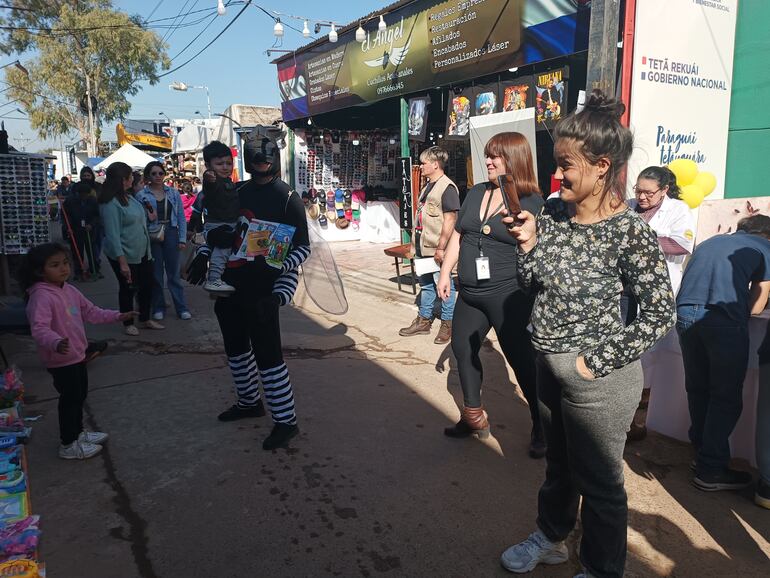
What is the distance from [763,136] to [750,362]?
446cm

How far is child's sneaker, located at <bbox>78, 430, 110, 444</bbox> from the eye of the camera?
3271 mm

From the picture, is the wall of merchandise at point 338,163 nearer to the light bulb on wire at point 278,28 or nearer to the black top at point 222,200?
the light bulb on wire at point 278,28

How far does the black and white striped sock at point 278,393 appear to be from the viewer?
3.34 metres

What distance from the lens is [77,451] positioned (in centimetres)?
319

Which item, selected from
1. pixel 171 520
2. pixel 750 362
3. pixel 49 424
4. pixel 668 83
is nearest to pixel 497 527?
pixel 171 520

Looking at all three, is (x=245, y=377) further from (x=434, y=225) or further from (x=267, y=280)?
(x=434, y=225)

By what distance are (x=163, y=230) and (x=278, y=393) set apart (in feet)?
11.6

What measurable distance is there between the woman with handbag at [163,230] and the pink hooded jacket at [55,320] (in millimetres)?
2879

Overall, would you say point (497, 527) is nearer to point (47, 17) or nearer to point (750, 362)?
point (750, 362)

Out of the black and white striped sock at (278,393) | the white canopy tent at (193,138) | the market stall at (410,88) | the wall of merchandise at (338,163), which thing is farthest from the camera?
the white canopy tent at (193,138)

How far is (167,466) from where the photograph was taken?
3119 mm

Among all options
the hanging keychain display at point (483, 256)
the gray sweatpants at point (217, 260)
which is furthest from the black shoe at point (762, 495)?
the gray sweatpants at point (217, 260)

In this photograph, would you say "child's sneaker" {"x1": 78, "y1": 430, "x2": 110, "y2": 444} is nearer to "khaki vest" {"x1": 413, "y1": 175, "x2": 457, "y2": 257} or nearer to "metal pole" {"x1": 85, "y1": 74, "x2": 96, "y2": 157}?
"khaki vest" {"x1": 413, "y1": 175, "x2": 457, "y2": 257}

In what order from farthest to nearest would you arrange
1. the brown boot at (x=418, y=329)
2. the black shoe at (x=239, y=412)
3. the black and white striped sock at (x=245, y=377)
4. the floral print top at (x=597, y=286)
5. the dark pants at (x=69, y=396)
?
the brown boot at (x=418, y=329) → the black shoe at (x=239, y=412) → the black and white striped sock at (x=245, y=377) → the dark pants at (x=69, y=396) → the floral print top at (x=597, y=286)
